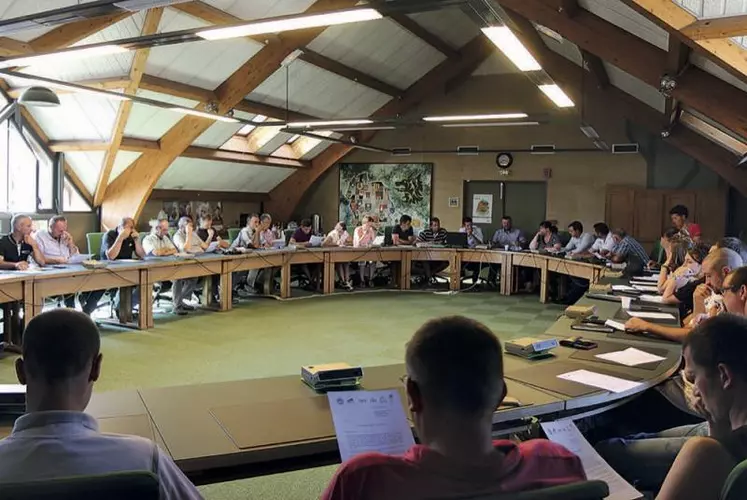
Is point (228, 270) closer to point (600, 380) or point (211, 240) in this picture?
point (211, 240)

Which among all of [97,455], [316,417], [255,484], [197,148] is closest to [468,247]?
[197,148]

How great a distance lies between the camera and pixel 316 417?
2.18 metres

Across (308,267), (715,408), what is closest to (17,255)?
(308,267)

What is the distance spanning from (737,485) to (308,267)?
9187mm

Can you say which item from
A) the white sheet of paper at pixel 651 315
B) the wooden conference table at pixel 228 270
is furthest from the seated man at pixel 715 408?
the wooden conference table at pixel 228 270

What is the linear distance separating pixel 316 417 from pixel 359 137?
12.1 m

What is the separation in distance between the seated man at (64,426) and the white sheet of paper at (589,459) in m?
1.22

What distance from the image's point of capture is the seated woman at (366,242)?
416 inches

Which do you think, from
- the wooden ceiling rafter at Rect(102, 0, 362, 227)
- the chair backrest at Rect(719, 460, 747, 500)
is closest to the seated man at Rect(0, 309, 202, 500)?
the chair backrest at Rect(719, 460, 747, 500)

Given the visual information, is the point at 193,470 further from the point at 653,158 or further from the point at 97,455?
the point at 653,158

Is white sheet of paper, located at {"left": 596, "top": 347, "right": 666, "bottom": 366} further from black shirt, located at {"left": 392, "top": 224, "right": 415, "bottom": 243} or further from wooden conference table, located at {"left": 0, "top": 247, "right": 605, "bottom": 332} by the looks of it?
black shirt, located at {"left": 392, "top": 224, "right": 415, "bottom": 243}

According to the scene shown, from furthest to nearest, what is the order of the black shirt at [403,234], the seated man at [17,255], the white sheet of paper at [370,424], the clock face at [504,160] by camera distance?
the clock face at [504,160] → the black shirt at [403,234] → the seated man at [17,255] → the white sheet of paper at [370,424]

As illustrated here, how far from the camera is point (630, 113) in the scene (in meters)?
→ 11.8

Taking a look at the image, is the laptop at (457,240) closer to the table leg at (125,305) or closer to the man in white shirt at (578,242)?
the man in white shirt at (578,242)
